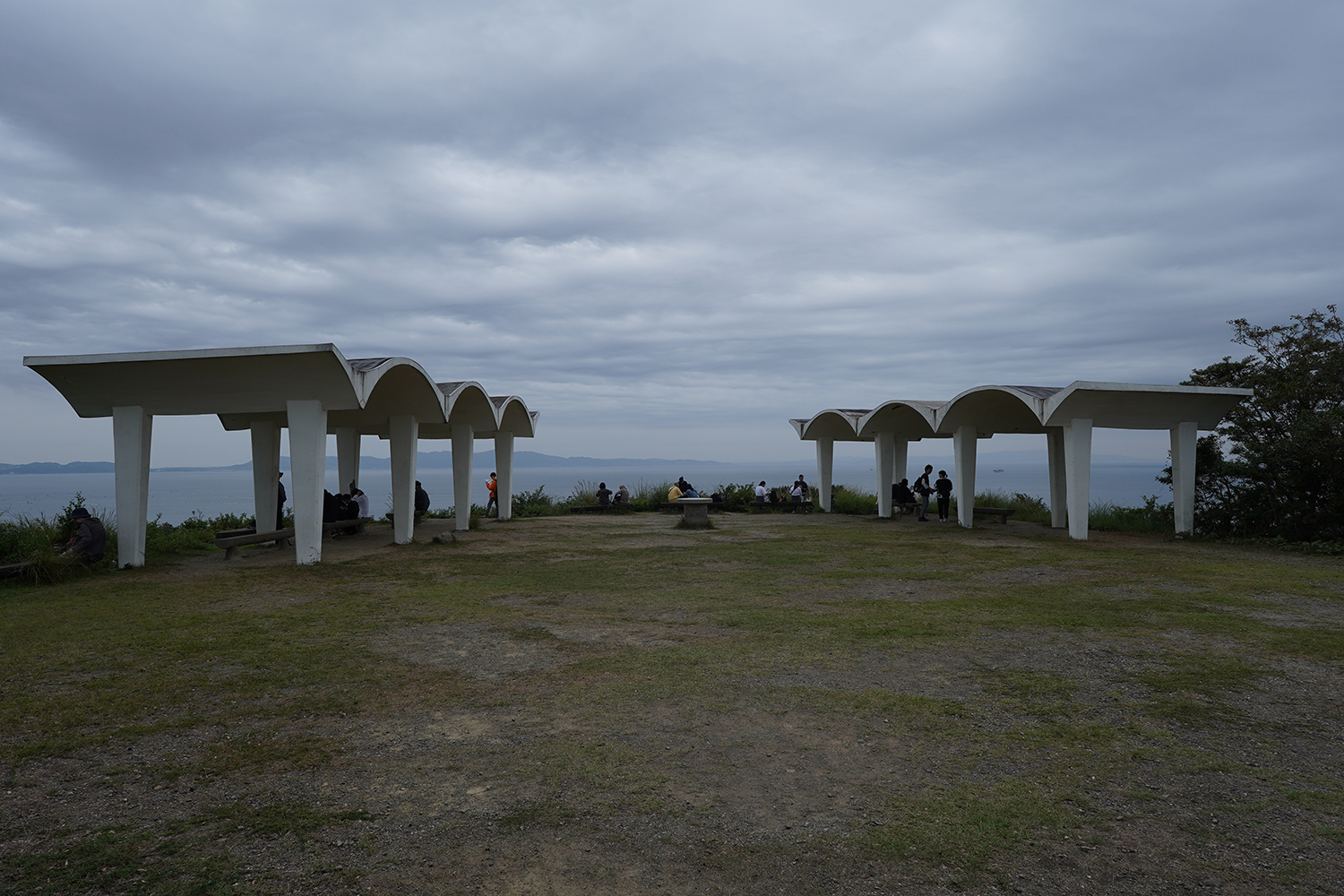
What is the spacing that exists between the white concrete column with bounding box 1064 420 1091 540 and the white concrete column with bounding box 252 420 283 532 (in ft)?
55.9

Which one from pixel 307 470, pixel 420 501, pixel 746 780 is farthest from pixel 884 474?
pixel 746 780

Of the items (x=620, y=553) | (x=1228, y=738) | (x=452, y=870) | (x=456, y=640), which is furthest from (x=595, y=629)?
(x=620, y=553)

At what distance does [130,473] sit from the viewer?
501 inches

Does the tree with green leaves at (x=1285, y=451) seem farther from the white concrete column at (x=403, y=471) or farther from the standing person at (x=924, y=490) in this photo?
the white concrete column at (x=403, y=471)

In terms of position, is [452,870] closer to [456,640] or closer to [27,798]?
[27,798]

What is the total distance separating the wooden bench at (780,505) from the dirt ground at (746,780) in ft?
66.2

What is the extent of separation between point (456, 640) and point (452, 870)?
447 centimetres

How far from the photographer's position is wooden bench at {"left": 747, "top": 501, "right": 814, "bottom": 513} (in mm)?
27609

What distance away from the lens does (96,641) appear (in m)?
7.50

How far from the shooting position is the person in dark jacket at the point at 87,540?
12047mm

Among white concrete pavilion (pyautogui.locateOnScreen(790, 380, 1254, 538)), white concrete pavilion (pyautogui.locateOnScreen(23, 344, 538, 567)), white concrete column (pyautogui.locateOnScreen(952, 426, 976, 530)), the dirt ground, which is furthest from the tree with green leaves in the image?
white concrete pavilion (pyautogui.locateOnScreen(23, 344, 538, 567))

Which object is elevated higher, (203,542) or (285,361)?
(285,361)

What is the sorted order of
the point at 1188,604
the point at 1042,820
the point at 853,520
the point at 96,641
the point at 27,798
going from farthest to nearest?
1. the point at 853,520
2. the point at 1188,604
3. the point at 96,641
4. the point at 27,798
5. the point at 1042,820

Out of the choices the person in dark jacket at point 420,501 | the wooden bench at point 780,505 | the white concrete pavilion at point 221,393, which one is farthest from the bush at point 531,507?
the white concrete pavilion at point 221,393
